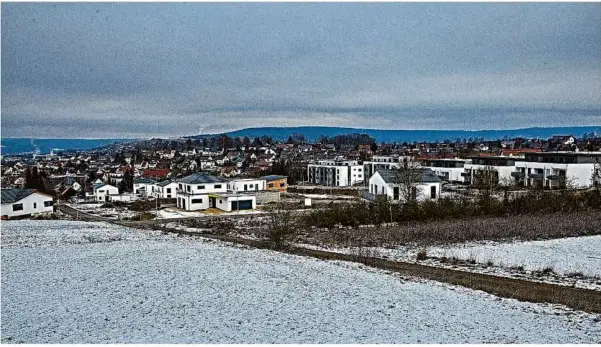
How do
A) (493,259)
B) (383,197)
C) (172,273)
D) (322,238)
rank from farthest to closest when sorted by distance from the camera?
(383,197)
(322,238)
(493,259)
(172,273)

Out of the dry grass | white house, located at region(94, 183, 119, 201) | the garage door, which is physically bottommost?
white house, located at region(94, 183, 119, 201)

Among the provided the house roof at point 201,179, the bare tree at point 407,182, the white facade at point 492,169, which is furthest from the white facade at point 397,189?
the white facade at point 492,169

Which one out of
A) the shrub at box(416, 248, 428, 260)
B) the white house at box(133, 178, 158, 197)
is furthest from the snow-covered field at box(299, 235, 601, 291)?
the white house at box(133, 178, 158, 197)

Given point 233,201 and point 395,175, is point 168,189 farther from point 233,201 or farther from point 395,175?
point 395,175

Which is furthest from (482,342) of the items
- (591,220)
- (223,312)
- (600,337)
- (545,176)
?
(545,176)

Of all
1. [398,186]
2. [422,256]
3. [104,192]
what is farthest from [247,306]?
[104,192]

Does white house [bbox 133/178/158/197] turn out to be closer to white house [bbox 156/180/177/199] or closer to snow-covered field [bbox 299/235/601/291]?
white house [bbox 156/180/177/199]

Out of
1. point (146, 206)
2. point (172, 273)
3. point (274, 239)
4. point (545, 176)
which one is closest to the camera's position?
point (172, 273)

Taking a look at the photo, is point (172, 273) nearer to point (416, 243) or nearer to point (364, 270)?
point (364, 270)
